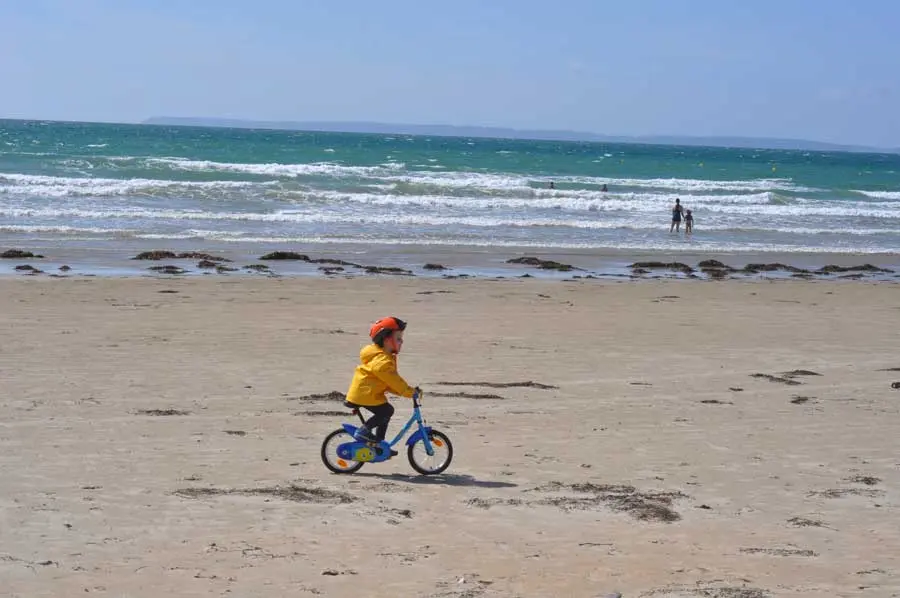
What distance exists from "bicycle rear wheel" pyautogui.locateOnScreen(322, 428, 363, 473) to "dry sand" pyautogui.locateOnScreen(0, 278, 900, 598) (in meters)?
0.10

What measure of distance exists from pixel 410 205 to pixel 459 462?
33702 millimetres

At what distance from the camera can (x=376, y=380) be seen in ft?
27.3

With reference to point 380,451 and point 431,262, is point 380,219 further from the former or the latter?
point 380,451

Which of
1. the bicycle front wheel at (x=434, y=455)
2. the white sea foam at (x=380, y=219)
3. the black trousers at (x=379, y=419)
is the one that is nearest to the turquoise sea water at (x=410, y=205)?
the white sea foam at (x=380, y=219)

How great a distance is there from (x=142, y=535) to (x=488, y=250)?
2183 centimetres

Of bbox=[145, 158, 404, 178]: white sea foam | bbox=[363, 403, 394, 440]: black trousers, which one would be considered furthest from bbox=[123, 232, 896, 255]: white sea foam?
bbox=[145, 158, 404, 178]: white sea foam

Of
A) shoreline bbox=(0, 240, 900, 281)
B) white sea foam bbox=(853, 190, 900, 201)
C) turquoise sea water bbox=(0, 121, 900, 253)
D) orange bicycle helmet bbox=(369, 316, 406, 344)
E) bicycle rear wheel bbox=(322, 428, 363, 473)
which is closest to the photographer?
orange bicycle helmet bbox=(369, 316, 406, 344)

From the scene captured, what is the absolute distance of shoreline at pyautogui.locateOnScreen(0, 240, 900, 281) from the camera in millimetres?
22250

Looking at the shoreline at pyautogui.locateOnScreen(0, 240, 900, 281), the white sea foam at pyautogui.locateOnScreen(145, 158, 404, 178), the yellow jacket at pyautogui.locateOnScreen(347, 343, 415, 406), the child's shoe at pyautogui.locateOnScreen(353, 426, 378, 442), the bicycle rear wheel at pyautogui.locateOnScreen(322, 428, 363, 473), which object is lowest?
the shoreline at pyautogui.locateOnScreen(0, 240, 900, 281)

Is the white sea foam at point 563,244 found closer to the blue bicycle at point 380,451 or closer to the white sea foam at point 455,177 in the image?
the white sea foam at point 455,177

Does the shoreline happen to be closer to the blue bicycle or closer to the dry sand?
the dry sand

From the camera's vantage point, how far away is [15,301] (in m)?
16.8

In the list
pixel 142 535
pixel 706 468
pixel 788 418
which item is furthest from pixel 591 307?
pixel 142 535

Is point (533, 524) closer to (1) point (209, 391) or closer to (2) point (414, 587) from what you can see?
(2) point (414, 587)
